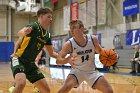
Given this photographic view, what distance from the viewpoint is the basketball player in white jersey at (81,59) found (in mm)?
4988

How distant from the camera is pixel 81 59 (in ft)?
16.7

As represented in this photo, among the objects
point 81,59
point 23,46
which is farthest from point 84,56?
point 23,46

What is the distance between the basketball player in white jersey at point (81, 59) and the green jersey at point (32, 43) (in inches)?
19.9

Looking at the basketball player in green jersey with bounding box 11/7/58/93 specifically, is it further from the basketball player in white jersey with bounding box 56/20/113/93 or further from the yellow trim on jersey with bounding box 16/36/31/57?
the basketball player in white jersey with bounding box 56/20/113/93

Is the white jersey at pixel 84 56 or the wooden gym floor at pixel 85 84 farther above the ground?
the white jersey at pixel 84 56

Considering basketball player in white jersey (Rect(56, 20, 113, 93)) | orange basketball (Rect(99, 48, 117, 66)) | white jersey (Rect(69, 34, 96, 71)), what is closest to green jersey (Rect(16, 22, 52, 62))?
basketball player in white jersey (Rect(56, 20, 113, 93))

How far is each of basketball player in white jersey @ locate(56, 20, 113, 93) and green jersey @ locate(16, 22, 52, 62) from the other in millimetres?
506

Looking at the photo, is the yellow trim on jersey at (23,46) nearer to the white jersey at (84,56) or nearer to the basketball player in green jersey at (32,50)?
the basketball player in green jersey at (32,50)

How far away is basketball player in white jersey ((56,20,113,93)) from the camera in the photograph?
4988mm

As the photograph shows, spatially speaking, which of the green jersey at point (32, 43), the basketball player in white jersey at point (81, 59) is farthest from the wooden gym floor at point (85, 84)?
the green jersey at point (32, 43)

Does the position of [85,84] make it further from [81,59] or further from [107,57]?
[81,59]

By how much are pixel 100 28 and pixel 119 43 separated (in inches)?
140

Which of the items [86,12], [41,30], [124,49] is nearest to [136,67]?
[124,49]

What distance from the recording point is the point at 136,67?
1595 cm
